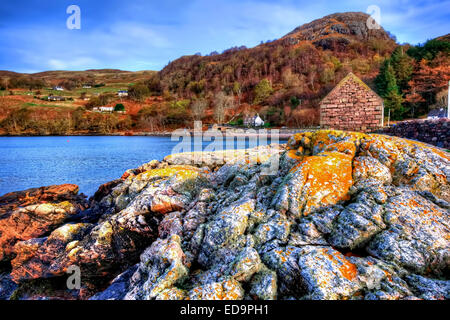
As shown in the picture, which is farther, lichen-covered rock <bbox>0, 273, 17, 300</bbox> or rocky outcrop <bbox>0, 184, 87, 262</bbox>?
rocky outcrop <bbox>0, 184, 87, 262</bbox>

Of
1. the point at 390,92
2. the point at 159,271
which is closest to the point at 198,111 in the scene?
the point at 390,92

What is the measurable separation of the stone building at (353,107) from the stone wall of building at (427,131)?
1.39 metres

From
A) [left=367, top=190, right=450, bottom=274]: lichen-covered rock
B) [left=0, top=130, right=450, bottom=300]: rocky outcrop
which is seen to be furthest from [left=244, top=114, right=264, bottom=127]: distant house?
[left=367, top=190, right=450, bottom=274]: lichen-covered rock

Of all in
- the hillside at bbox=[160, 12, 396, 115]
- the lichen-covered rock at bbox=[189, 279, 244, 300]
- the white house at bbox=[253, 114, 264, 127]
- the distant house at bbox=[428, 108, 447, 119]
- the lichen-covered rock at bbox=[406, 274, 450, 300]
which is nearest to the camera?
the lichen-covered rock at bbox=[406, 274, 450, 300]

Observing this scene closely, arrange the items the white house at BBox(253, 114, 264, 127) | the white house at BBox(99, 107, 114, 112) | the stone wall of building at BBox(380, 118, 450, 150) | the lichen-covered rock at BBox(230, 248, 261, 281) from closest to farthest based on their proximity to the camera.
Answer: the lichen-covered rock at BBox(230, 248, 261, 281) < the stone wall of building at BBox(380, 118, 450, 150) < the white house at BBox(253, 114, 264, 127) < the white house at BBox(99, 107, 114, 112)

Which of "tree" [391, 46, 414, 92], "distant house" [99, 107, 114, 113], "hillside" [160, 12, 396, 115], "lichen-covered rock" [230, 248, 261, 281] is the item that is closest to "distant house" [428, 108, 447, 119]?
"tree" [391, 46, 414, 92]

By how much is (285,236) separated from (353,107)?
14.0 meters

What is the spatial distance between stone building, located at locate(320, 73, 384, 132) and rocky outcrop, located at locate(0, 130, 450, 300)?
953cm

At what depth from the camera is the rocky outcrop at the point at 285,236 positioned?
3424 millimetres

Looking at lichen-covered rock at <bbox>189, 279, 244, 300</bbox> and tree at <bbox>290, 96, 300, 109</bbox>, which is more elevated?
tree at <bbox>290, 96, 300, 109</bbox>

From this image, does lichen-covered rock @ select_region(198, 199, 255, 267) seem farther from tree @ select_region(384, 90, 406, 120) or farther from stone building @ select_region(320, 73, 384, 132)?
tree @ select_region(384, 90, 406, 120)

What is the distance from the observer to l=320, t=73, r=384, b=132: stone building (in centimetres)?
1488

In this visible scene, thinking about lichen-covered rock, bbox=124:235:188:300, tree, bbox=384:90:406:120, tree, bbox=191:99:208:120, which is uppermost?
tree, bbox=191:99:208:120

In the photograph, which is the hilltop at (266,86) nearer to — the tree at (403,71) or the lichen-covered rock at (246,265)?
the tree at (403,71)
